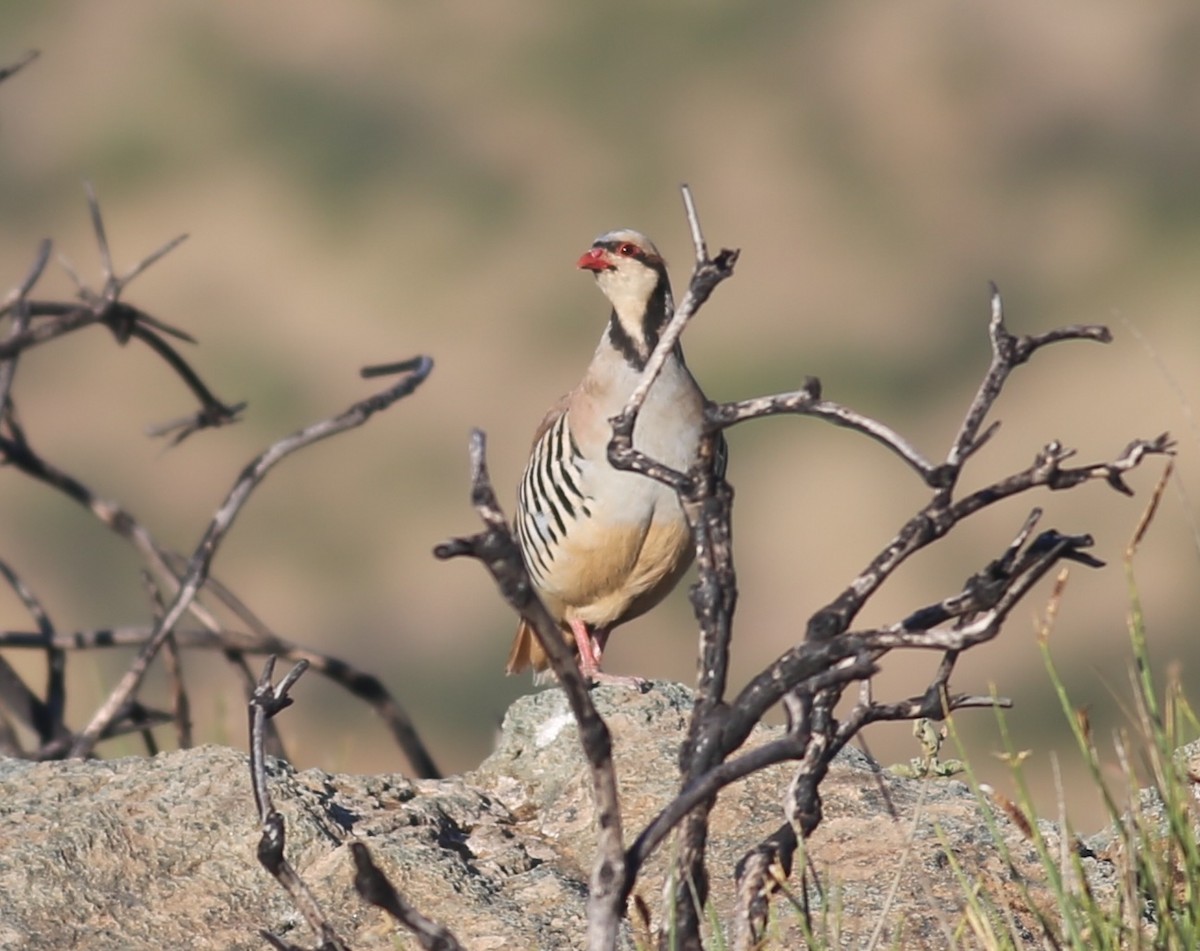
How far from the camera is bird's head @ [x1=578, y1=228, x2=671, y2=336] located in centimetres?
455

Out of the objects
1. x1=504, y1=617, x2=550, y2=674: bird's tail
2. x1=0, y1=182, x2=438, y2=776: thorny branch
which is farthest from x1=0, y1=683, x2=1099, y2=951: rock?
x1=504, y1=617, x2=550, y2=674: bird's tail

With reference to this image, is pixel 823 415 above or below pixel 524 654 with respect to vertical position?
below

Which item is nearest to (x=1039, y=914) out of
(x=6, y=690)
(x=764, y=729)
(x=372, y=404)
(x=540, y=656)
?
(x=764, y=729)

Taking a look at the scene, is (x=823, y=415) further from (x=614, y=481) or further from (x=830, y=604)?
(x=614, y=481)

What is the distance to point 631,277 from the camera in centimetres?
455

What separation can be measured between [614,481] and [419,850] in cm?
170

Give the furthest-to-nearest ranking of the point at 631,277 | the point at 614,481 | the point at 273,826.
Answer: the point at 631,277, the point at 614,481, the point at 273,826

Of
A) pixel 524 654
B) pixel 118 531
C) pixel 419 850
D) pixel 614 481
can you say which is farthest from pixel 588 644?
pixel 419 850

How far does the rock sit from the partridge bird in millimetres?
1215

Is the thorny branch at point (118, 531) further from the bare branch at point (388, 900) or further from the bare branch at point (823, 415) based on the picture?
the bare branch at point (388, 900)

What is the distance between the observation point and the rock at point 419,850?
2.63 meters

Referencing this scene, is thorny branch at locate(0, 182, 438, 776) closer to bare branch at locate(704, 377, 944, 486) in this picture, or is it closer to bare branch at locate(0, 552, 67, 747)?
bare branch at locate(0, 552, 67, 747)

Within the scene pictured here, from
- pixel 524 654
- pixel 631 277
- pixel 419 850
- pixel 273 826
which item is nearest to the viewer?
pixel 273 826

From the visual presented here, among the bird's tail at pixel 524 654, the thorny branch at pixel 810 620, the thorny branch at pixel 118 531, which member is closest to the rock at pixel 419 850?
the thorny branch at pixel 810 620
